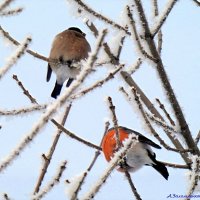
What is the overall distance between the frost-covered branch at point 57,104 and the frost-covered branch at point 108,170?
0.35 m

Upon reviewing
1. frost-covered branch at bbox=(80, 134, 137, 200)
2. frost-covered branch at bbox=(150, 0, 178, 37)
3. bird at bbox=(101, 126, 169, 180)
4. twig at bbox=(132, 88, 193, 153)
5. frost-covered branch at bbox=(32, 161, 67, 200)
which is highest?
frost-covered branch at bbox=(150, 0, 178, 37)

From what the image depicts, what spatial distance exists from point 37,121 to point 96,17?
580 mm

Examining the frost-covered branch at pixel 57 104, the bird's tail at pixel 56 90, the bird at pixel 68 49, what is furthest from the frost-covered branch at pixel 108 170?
the bird's tail at pixel 56 90

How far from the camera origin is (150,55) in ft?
5.49

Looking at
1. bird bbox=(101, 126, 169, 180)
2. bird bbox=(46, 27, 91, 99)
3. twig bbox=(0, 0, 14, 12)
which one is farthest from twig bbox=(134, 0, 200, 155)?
bird bbox=(46, 27, 91, 99)

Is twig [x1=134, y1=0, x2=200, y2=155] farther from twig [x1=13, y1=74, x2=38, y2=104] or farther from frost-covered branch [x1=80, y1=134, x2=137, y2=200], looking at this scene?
twig [x1=13, y1=74, x2=38, y2=104]

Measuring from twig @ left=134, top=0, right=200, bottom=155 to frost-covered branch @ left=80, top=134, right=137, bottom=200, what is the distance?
35 centimetres

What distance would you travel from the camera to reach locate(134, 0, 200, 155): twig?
158 centimetres

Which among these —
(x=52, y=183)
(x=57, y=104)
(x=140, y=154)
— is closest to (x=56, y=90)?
(x=140, y=154)

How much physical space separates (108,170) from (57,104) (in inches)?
17.7

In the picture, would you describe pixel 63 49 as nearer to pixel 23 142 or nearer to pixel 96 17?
pixel 96 17

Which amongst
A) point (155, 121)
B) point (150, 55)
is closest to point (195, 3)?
point (150, 55)

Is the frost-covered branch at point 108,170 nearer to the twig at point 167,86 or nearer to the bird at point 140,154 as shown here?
the twig at point 167,86

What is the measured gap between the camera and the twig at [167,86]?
1575 millimetres
